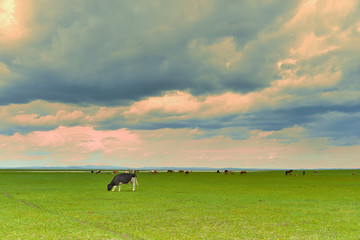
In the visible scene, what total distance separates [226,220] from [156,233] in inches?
184

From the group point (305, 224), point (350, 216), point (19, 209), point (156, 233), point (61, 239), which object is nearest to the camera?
point (61, 239)

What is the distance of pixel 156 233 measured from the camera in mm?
12656

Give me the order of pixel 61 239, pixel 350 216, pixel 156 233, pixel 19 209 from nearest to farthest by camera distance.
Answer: pixel 61 239 → pixel 156 233 → pixel 350 216 → pixel 19 209

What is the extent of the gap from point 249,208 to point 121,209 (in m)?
9.12

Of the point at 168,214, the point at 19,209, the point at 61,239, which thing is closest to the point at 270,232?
the point at 168,214

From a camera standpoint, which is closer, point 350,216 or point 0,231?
point 0,231

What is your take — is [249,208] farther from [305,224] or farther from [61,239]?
[61,239]

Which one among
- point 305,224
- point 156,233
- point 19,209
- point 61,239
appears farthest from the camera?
point 19,209

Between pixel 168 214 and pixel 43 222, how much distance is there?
278 inches

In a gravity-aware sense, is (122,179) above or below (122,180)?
above

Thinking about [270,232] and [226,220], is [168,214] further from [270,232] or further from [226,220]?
[270,232]

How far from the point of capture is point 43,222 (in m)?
14.9

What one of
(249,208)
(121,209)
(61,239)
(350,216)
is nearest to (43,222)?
(61,239)

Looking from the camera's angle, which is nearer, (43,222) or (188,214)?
(43,222)
